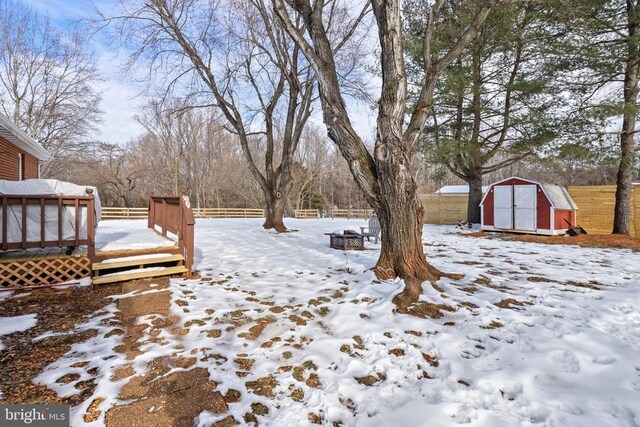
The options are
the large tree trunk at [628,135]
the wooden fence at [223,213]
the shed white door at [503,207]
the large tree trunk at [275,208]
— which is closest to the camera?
the large tree trunk at [628,135]

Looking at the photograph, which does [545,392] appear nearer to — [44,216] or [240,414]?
[240,414]

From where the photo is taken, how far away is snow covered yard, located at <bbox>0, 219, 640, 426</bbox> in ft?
6.10

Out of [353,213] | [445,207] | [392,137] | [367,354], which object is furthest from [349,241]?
[353,213]

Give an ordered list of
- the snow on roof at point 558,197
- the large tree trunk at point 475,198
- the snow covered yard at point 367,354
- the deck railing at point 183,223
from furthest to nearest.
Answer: the large tree trunk at point 475,198 → the snow on roof at point 558,197 → the deck railing at point 183,223 → the snow covered yard at point 367,354

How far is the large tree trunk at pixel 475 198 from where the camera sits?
42.6ft

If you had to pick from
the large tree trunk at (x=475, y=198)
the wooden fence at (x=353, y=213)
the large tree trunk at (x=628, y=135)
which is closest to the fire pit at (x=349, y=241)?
the large tree trunk at (x=628, y=135)

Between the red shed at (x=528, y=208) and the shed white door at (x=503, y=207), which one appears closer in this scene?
the red shed at (x=528, y=208)

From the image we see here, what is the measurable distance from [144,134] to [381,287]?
30759 mm

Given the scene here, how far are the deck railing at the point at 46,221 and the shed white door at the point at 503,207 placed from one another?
40.8ft

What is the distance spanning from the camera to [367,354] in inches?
99.2

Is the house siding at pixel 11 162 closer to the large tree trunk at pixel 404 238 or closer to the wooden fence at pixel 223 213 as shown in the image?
the wooden fence at pixel 223 213

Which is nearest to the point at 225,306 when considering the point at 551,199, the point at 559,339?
the point at 559,339

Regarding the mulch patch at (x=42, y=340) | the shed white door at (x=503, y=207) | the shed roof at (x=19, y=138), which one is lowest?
the mulch patch at (x=42, y=340)

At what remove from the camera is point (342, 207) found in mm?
37031
